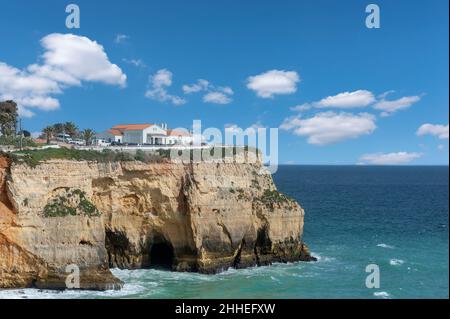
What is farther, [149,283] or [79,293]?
[149,283]

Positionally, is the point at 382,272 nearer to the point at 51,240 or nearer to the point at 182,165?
the point at 182,165

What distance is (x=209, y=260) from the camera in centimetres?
4166

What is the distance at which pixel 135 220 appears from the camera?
42.8 m

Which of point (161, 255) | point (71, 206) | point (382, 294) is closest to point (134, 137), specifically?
point (161, 255)

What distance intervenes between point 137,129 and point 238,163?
734 inches

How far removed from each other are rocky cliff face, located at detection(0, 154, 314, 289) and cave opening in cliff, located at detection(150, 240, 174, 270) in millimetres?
96

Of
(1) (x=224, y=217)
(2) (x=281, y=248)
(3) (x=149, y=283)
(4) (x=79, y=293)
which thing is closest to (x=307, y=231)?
(2) (x=281, y=248)

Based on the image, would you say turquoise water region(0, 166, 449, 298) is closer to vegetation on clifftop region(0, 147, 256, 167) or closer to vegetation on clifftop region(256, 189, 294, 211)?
vegetation on clifftop region(256, 189, 294, 211)

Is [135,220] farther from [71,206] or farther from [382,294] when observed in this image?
[382,294]

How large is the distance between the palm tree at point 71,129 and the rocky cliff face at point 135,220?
24149 mm

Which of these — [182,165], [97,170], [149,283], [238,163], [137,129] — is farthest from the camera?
[137,129]

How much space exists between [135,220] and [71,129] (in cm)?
2540

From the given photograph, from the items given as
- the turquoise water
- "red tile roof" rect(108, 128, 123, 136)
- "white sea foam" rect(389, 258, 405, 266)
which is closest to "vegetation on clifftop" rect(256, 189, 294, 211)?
the turquoise water

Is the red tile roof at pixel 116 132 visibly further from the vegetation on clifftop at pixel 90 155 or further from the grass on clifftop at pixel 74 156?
the grass on clifftop at pixel 74 156
